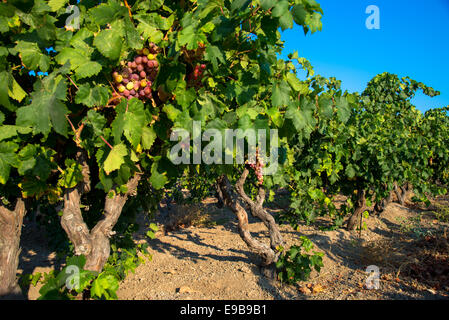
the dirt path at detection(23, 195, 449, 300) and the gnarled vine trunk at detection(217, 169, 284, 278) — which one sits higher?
the gnarled vine trunk at detection(217, 169, 284, 278)

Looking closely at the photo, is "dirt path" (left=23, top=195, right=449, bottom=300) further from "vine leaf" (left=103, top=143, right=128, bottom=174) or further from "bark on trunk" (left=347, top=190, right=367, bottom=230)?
"vine leaf" (left=103, top=143, right=128, bottom=174)

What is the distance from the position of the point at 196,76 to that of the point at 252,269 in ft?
11.4

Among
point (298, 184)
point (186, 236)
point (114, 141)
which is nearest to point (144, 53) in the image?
point (114, 141)

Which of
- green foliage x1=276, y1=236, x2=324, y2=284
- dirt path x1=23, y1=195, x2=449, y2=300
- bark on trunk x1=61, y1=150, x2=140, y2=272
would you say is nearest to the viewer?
bark on trunk x1=61, y1=150, x2=140, y2=272

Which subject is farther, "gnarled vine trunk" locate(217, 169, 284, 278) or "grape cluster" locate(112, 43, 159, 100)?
"gnarled vine trunk" locate(217, 169, 284, 278)

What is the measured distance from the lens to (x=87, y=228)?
2066mm

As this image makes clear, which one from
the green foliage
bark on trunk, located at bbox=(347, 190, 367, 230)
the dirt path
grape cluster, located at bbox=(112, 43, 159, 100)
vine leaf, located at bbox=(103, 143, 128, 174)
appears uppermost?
grape cluster, located at bbox=(112, 43, 159, 100)

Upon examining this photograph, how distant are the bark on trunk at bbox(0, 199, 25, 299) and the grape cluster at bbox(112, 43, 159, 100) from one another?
1.32 meters

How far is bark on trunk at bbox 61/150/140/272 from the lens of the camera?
200cm

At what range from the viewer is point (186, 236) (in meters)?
6.56

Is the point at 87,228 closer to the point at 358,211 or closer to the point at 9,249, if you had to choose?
the point at 9,249

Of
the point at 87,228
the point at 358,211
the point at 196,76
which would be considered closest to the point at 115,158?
the point at 196,76

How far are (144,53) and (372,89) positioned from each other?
10.9m

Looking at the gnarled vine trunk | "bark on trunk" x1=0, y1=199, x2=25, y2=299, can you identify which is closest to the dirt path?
the gnarled vine trunk
